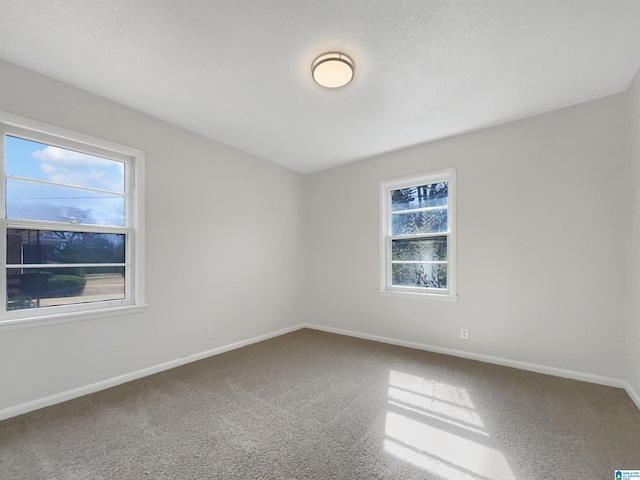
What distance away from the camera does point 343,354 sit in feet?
11.3

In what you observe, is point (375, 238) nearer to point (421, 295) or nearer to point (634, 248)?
point (421, 295)

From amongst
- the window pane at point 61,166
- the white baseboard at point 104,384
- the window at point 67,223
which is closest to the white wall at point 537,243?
the white baseboard at point 104,384

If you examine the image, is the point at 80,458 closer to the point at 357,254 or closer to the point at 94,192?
the point at 94,192

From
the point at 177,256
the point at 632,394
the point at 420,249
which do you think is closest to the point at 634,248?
the point at 632,394

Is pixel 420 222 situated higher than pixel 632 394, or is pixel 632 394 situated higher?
pixel 420 222

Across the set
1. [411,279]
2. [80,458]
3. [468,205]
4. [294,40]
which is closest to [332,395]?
[80,458]

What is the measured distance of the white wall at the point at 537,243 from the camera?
255 centimetres

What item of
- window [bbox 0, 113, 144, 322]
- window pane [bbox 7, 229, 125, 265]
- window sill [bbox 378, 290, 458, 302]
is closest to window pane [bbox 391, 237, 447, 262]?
window sill [bbox 378, 290, 458, 302]

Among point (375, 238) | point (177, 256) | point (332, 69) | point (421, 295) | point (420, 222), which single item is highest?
point (332, 69)

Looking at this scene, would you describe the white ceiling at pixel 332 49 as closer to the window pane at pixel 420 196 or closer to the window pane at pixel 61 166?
the window pane at pixel 61 166

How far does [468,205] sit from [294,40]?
254 centimetres

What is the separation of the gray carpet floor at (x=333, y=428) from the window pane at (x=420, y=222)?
1.66 meters

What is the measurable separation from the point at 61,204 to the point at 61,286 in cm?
70

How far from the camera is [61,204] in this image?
243 centimetres
